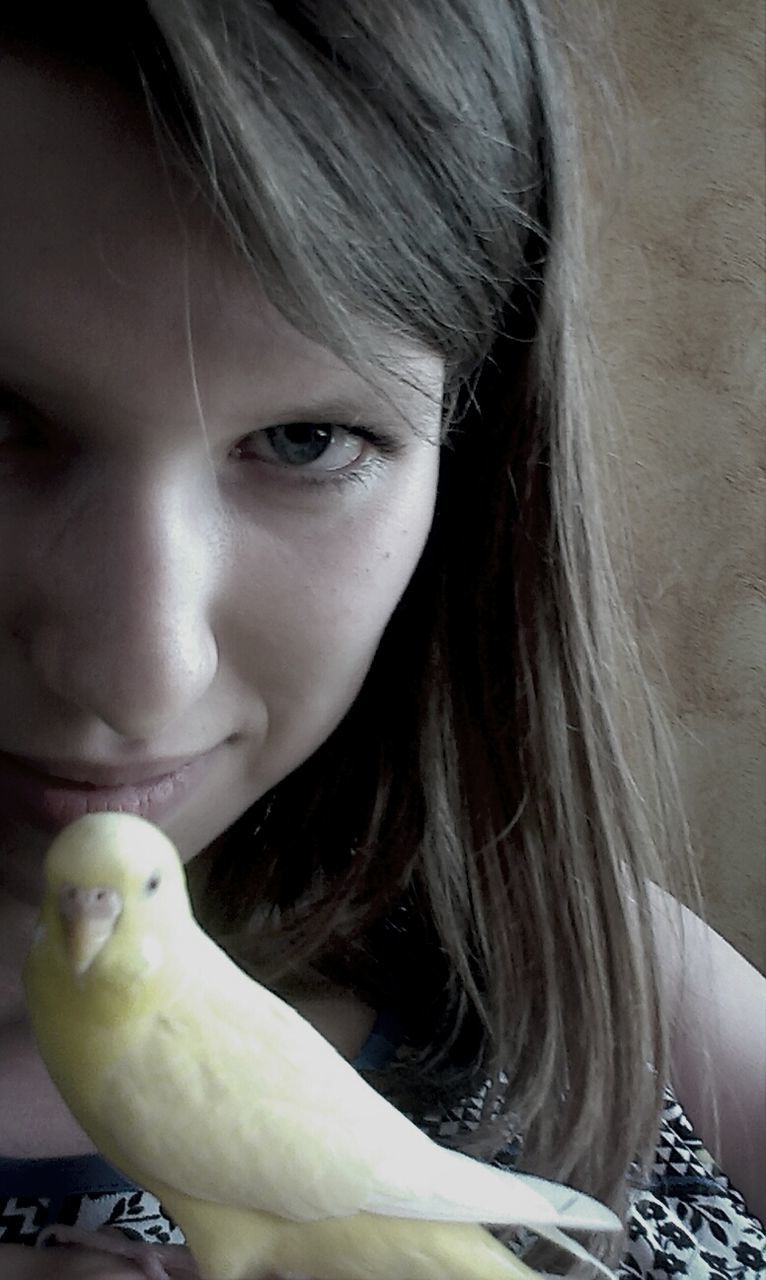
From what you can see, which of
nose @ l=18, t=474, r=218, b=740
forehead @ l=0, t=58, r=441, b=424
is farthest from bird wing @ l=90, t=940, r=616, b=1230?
forehead @ l=0, t=58, r=441, b=424

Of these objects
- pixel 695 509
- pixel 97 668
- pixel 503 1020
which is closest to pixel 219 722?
pixel 97 668

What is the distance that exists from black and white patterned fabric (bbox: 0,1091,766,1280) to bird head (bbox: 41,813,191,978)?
10.6 inches

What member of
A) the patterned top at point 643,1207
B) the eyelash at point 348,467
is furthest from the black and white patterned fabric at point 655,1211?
the eyelash at point 348,467

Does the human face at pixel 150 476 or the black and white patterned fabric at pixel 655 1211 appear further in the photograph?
the black and white patterned fabric at pixel 655 1211

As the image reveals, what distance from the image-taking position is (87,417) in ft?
1.25

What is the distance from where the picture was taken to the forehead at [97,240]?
0.36 metres

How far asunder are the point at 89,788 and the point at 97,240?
207 millimetres

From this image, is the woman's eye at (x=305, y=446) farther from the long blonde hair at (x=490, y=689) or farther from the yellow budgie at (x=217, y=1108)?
the yellow budgie at (x=217, y=1108)

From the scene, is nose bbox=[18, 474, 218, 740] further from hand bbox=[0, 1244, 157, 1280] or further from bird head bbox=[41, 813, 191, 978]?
hand bbox=[0, 1244, 157, 1280]

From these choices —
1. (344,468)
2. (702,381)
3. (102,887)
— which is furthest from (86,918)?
(702,381)

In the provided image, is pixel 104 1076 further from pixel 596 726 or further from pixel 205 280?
pixel 596 726

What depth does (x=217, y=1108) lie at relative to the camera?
318 mm

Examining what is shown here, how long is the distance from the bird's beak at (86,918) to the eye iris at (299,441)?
196 mm

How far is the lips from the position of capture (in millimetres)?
445
